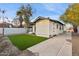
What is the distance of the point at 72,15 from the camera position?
2.05 meters

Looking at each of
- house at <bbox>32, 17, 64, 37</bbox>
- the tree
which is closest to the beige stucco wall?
house at <bbox>32, 17, 64, 37</bbox>

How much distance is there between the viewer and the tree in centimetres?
202

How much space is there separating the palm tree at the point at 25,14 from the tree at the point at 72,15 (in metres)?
0.29

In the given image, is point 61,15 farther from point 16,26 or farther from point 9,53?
point 9,53

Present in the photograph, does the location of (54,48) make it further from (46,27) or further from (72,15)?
(72,15)

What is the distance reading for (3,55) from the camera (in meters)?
2.03

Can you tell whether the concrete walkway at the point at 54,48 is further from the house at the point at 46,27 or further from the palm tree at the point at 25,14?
the palm tree at the point at 25,14

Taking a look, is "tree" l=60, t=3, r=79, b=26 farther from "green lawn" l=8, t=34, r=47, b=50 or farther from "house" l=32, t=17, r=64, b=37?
"green lawn" l=8, t=34, r=47, b=50

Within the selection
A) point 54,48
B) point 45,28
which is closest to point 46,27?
point 45,28

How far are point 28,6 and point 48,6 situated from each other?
0.17 m

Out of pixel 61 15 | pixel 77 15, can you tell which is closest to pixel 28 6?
pixel 61 15

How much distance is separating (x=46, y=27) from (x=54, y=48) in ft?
0.65

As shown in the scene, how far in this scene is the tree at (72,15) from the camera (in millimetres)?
2021

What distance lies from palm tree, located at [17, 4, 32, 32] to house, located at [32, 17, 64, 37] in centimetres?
7
